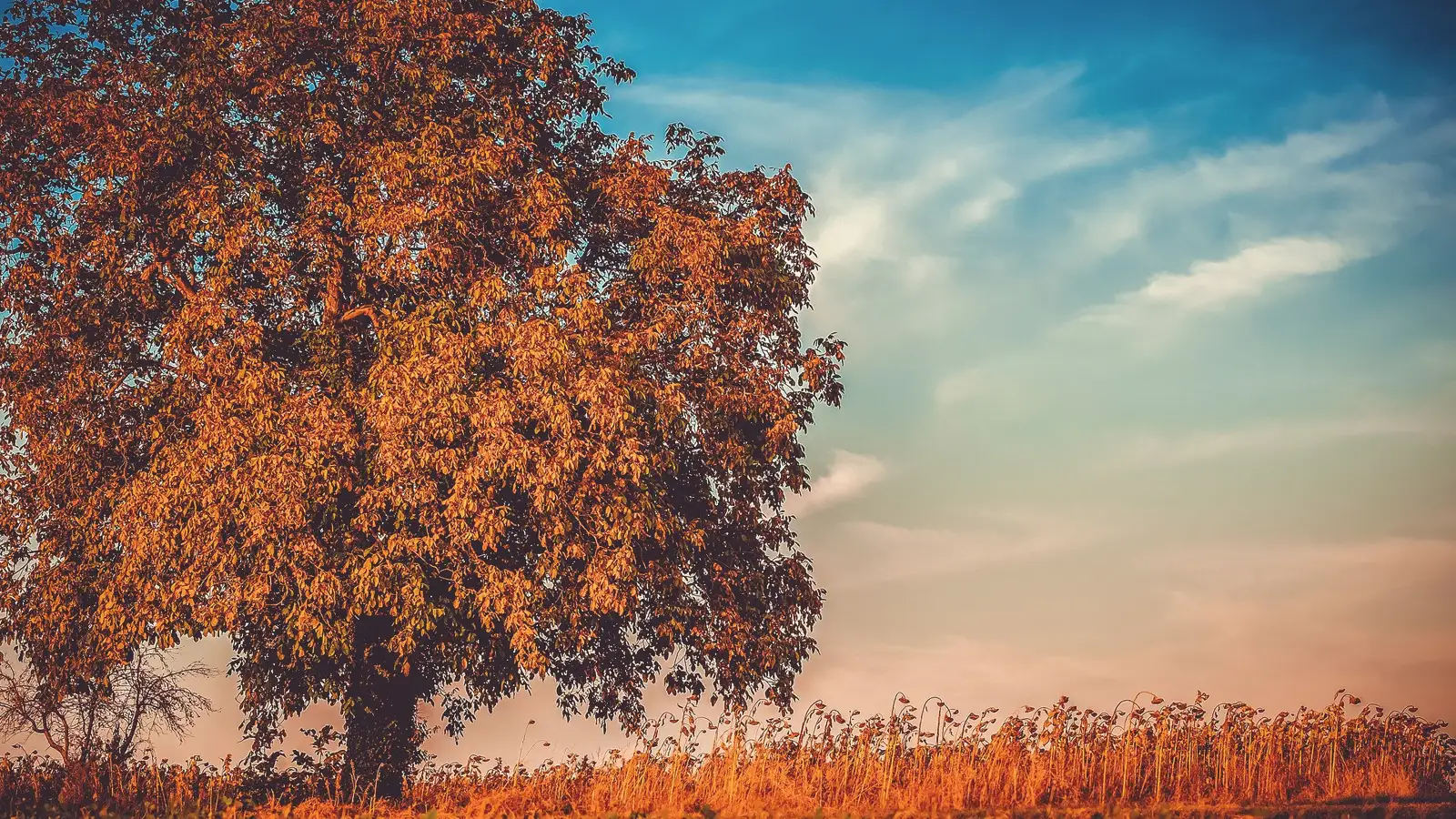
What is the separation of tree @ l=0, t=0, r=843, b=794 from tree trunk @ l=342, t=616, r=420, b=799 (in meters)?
0.06

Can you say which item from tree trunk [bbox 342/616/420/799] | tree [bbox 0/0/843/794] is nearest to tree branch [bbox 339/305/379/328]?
tree [bbox 0/0/843/794]

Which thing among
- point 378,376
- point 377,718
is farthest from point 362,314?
point 377,718

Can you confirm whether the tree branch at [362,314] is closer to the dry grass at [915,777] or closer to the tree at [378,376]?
the tree at [378,376]

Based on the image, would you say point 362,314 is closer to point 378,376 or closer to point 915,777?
point 378,376

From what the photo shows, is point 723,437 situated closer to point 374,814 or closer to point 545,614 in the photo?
point 545,614

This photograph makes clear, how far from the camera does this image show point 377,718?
60.1ft

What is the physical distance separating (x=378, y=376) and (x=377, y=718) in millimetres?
5613

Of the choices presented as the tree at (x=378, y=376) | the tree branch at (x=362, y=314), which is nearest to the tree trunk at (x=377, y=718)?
the tree at (x=378, y=376)

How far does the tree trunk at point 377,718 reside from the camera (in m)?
17.8

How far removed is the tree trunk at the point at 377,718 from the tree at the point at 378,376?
0.06 m

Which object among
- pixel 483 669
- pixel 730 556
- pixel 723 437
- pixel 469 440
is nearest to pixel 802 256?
pixel 723 437

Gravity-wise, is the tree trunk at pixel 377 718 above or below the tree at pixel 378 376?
below

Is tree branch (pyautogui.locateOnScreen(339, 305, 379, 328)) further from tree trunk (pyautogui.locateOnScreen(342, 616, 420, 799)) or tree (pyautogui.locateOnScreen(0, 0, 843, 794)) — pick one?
tree trunk (pyautogui.locateOnScreen(342, 616, 420, 799))

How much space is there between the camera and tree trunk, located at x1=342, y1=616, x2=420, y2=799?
17.8 m
